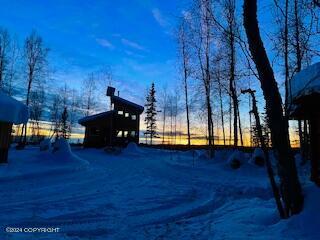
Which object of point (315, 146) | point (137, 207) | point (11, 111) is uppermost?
point (11, 111)

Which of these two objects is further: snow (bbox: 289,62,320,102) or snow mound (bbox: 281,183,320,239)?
snow (bbox: 289,62,320,102)

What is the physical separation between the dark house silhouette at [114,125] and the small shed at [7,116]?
75.8 feet

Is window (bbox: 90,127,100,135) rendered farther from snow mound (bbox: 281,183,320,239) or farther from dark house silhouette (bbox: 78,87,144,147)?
snow mound (bbox: 281,183,320,239)

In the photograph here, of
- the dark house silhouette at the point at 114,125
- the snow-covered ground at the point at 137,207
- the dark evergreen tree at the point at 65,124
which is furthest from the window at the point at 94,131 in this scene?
the snow-covered ground at the point at 137,207

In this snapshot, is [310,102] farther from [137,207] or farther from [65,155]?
[65,155]

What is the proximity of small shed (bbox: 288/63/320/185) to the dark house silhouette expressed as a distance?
103 ft

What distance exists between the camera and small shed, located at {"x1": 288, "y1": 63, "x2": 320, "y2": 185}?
7.43 metres

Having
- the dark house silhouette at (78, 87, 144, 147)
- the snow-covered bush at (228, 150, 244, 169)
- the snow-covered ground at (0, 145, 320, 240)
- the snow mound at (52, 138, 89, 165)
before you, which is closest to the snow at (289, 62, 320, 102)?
the snow-covered ground at (0, 145, 320, 240)

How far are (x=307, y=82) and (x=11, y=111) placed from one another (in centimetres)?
1267

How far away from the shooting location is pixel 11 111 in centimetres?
1552

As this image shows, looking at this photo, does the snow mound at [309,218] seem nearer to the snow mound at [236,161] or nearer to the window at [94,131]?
the snow mound at [236,161]

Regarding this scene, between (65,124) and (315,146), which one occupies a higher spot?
(65,124)

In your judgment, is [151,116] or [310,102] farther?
[151,116]

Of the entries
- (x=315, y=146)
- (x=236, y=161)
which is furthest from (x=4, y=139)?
(x=315, y=146)
